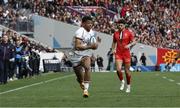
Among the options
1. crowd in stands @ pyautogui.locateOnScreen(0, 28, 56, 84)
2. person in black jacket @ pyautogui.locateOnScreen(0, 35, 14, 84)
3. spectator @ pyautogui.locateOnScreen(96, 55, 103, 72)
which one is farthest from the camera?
→ spectator @ pyautogui.locateOnScreen(96, 55, 103, 72)

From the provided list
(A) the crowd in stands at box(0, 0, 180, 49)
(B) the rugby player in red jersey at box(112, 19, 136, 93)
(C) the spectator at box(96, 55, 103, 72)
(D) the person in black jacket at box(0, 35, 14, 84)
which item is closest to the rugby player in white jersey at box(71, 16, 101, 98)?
(B) the rugby player in red jersey at box(112, 19, 136, 93)

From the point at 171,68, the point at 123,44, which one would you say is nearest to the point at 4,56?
the point at 123,44

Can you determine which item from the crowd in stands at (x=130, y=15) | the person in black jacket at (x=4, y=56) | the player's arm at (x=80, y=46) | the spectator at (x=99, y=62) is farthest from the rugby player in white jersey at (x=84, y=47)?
the spectator at (x=99, y=62)

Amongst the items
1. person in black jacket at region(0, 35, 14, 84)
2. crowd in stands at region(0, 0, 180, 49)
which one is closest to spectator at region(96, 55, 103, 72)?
crowd in stands at region(0, 0, 180, 49)

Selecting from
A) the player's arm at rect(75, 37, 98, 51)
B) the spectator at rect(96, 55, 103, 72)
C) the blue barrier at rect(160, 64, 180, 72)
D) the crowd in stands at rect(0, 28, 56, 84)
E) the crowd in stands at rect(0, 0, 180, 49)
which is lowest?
the blue barrier at rect(160, 64, 180, 72)

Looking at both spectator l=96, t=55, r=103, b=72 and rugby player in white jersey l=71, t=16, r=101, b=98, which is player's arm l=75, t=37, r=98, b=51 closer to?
rugby player in white jersey l=71, t=16, r=101, b=98

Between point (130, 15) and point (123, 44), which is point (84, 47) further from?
point (130, 15)

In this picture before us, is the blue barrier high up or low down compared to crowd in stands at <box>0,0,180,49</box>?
down

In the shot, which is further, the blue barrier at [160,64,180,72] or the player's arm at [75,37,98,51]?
the blue barrier at [160,64,180,72]

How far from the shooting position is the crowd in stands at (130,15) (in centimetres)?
5934

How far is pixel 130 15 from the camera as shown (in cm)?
6238

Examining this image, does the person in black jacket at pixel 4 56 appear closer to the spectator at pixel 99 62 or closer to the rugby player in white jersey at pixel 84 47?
the rugby player in white jersey at pixel 84 47

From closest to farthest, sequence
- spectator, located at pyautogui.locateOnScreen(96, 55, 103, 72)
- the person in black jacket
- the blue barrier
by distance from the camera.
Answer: the person in black jacket
spectator, located at pyautogui.locateOnScreen(96, 55, 103, 72)
the blue barrier

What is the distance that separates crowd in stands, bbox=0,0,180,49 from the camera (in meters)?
59.3
